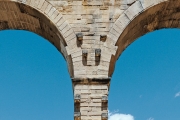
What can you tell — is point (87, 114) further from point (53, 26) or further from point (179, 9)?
point (179, 9)

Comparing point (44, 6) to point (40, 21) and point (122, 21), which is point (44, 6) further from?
point (122, 21)

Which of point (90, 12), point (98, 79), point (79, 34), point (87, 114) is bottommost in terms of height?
point (87, 114)

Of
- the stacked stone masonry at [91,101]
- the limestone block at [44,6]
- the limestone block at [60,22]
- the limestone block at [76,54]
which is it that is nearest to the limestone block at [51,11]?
the limestone block at [44,6]

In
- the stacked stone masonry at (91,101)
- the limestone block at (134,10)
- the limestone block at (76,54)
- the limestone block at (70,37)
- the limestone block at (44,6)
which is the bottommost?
the stacked stone masonry at (91,101)

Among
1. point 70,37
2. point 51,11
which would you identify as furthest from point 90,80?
point 51,11

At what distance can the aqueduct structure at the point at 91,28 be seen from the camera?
959 cm

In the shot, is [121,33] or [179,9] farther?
[179,9]

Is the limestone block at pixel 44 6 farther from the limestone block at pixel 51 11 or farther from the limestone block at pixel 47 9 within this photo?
the limestone block at pixel 51 11

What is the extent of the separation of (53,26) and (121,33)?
6.08 ft

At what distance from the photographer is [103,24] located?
10312mm

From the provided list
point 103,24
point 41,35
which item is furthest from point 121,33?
point 41,35

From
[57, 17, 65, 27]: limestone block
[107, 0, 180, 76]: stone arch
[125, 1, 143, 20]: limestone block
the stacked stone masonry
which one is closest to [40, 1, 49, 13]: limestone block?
[57, 17, 65, 27]: limestone block

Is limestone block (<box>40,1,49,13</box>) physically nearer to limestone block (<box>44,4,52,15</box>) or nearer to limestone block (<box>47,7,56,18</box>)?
limestone block (<box>44,4,52,15</box>)

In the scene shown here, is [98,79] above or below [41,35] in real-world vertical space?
below
